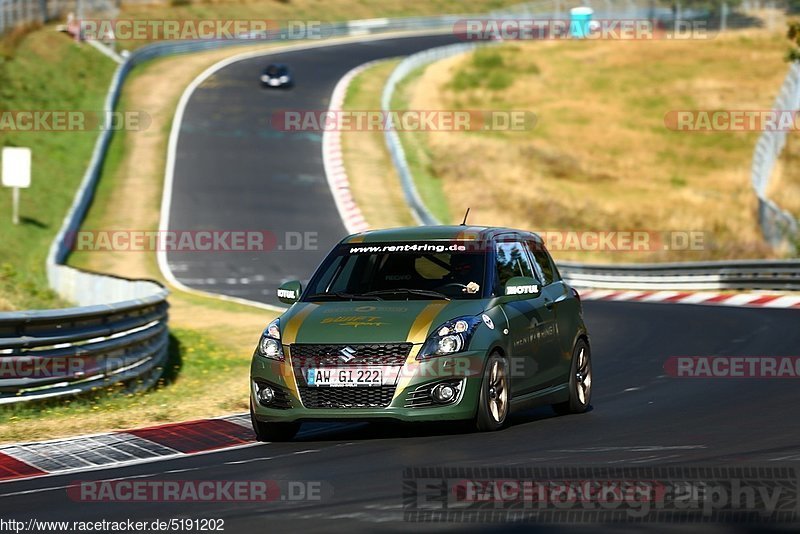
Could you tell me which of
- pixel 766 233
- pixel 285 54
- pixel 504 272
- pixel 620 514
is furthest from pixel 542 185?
pixel 620 514

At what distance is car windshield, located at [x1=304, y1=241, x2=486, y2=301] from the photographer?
10867mm

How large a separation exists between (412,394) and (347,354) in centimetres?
56

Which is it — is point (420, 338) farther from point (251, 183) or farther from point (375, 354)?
point (251, 183)

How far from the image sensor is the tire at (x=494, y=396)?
33.4 feet

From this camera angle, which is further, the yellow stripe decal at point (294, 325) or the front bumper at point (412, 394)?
the yellow stripe decal at point (294, 325)

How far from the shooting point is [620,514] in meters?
6.85

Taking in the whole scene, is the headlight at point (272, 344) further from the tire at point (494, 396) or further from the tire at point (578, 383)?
the tire at point (578, 383)

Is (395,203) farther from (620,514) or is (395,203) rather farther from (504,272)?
(620,514)

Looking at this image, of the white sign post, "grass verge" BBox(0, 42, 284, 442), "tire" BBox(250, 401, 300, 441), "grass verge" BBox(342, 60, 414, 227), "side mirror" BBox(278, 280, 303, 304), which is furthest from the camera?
"grass verge" BBox(342, 60, 414, 227)

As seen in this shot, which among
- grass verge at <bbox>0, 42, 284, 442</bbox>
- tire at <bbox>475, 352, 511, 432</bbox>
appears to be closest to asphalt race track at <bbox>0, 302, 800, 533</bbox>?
tire at <bbox>475, 352, 511, 432</bbox>

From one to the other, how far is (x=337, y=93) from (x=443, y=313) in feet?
150

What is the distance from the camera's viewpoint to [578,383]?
12.0 m

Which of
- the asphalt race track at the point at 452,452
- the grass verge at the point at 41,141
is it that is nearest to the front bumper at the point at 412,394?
the asphalt race track at the point at 452,452

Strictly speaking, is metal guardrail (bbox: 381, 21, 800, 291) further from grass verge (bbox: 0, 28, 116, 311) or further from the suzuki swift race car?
the suzuki swift race car
